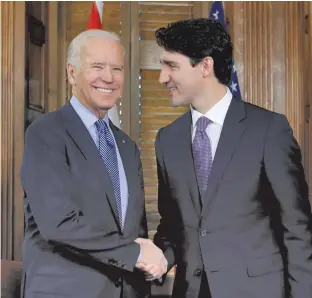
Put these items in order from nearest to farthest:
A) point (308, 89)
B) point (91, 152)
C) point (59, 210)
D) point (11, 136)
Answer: point (59, 210) → point (91, 152) → point (11, 136) → point (308, 89)

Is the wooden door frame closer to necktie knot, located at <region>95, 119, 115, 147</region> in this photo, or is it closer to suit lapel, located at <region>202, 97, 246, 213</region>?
necktie knot, located at <region>95, 119, 115, 147</region>

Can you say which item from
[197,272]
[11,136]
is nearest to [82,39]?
[197,272]

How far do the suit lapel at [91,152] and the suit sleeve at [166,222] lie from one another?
18cm

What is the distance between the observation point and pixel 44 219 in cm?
126

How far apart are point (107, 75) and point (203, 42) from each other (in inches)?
10.7

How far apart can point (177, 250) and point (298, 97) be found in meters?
1.23

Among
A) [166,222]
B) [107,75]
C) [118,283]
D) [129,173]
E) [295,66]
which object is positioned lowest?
[118,283]

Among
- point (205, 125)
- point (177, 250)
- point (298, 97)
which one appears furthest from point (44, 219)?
point (298, 97)

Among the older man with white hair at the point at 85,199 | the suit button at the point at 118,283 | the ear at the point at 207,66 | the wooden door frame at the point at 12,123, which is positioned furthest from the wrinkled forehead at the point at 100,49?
the wooden door frame at the point at 12,123

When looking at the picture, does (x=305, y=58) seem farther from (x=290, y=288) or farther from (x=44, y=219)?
(x=44, y=219)

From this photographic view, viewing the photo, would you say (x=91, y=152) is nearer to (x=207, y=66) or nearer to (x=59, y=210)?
(x=59, y=210)

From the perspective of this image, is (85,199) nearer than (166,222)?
Yes

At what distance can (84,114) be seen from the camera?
1.42 m

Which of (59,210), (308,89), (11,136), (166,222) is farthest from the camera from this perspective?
(308,89)
